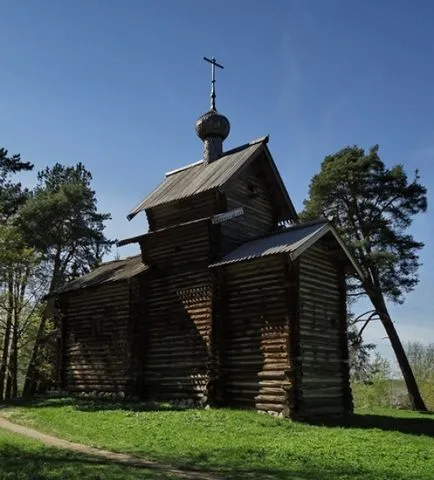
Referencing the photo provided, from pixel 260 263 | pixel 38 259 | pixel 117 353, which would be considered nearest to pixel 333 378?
Answer: pixel 260 263

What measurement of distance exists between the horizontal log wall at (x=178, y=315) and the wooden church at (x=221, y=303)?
0.05 m

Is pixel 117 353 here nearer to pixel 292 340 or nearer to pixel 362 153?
pixel 292 340

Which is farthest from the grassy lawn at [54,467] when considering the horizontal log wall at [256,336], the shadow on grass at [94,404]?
the horizontal log wall at [256,336]

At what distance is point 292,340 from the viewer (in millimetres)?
18344

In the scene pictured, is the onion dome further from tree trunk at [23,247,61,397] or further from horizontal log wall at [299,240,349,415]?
tree trunk at [23,247,61,397]

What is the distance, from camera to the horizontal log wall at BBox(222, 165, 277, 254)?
2262cm

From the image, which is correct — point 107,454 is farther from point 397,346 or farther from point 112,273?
point 397,346

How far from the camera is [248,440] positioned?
1409 centimetres

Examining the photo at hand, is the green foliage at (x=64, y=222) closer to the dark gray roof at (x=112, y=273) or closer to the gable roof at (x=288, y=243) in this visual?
the dark gray roof at (x=112, y=273)

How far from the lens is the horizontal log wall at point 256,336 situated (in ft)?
61.0

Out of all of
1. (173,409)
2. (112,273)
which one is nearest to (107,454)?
(173,409)

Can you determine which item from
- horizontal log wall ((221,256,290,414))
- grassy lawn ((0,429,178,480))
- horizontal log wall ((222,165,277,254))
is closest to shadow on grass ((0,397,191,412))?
horizontal log wall ((221,256,290,414))

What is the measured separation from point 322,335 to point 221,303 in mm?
3893

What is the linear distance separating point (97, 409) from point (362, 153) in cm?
2155
